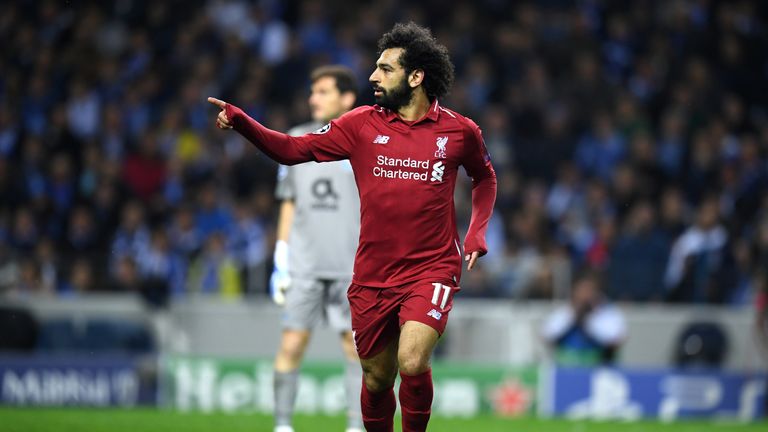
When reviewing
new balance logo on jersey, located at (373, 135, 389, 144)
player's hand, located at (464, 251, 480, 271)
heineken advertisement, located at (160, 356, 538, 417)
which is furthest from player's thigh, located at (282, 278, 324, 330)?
heineken advertisement, located at (160, 356, 538, 417)

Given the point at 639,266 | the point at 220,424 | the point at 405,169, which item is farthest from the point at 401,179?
the point at 639,266

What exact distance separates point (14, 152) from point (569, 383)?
28.6 feet

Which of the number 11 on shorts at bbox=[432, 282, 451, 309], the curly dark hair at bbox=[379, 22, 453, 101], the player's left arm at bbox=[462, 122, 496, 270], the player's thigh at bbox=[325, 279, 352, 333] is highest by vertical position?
the curly dark hair at bbox=[379, 22, 453, 101]

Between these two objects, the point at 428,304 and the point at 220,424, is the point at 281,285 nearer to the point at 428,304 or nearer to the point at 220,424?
the point at 428,304

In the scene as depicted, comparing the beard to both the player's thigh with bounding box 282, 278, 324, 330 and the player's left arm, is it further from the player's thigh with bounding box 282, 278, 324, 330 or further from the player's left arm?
the player's thigh with bounding box 282, 278, 324, 330

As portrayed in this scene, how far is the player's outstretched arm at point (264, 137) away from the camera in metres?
7.34

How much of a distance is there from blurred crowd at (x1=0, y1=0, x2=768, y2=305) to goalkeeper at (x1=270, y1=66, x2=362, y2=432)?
6.41m

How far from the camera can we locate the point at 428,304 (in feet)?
25.1

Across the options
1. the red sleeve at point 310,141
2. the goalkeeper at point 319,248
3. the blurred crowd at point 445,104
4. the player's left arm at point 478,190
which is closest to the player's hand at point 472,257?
the player's left arm at point 478,190

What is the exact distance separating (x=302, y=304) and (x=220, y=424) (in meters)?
2.85

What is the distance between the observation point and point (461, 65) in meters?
20.1

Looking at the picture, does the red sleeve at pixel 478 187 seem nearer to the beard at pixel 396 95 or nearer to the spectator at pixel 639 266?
the beard at pixel 396 95

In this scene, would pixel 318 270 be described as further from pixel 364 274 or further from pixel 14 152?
pixel 14 152

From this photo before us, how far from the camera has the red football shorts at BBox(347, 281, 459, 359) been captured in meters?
7.66
